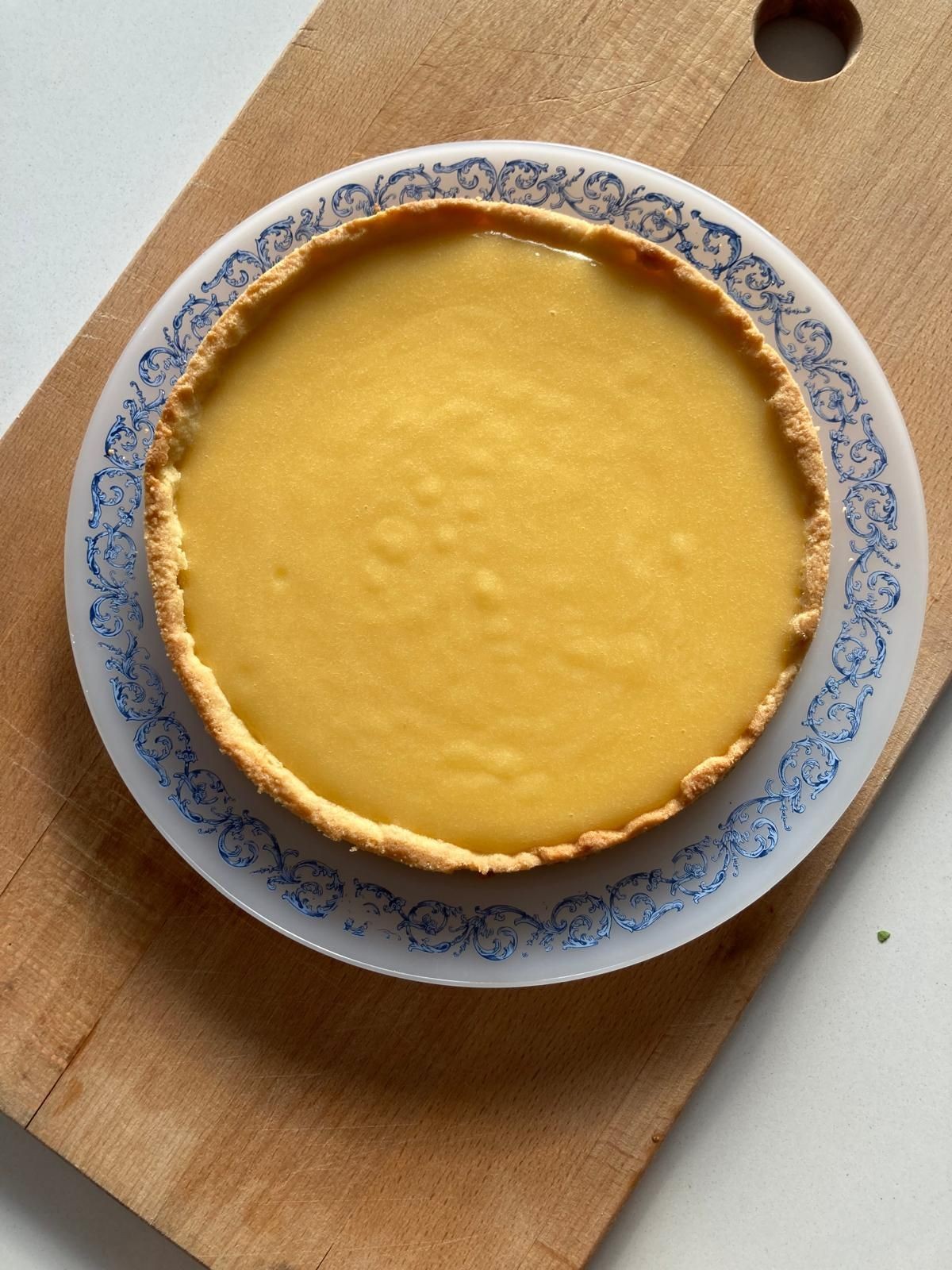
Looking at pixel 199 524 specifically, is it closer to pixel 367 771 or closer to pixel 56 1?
pixel 367 771

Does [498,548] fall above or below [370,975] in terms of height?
above

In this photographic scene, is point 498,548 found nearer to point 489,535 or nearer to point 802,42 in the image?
point 489,535

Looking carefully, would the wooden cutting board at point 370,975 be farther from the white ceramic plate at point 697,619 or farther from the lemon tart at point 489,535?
the lemon tart at point 489,535

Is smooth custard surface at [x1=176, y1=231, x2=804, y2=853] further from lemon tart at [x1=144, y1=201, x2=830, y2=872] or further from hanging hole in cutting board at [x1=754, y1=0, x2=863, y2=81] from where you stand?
hanging hole in cutting board at [x1=754, y1=0, x2=863, y2=81]

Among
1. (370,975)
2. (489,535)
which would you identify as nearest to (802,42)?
(489,535)

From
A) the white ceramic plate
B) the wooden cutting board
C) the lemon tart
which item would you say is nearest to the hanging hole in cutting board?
the wooden cutting board

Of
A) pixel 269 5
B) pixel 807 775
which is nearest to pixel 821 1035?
pixel 807 775
